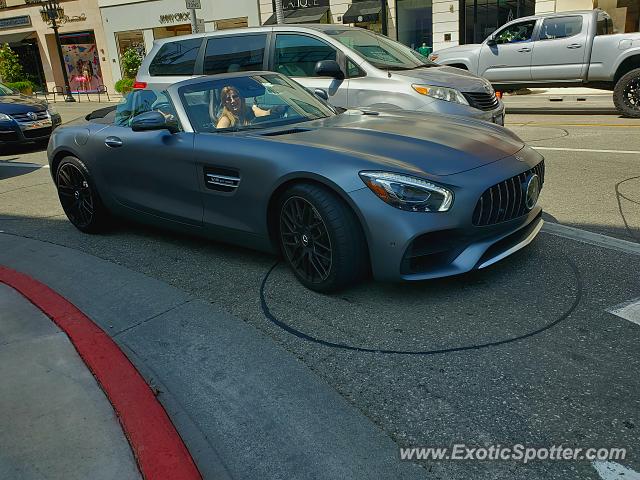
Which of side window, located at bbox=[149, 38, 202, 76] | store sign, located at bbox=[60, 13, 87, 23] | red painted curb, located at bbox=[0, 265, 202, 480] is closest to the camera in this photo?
red painted curb, located at bbox=[0, 265, 202, 480]

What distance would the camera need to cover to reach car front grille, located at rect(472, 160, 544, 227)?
11.5 feet

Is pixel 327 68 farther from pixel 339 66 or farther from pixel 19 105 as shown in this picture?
Result: pixel 19 105

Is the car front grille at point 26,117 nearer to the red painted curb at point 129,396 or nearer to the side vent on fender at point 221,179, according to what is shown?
the red painted curb at point 129,396

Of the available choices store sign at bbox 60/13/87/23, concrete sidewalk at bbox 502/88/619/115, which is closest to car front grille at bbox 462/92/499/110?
concrete sidewalk at bbox 502/88/619/115

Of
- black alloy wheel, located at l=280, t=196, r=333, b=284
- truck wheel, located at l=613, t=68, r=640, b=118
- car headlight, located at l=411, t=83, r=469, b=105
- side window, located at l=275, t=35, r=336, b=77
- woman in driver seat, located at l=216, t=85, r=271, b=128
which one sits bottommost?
truck wheel, located at l=613, t=68, r=640, b=118

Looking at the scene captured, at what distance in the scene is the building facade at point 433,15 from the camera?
21.0 meters

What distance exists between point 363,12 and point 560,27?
→ 12618mm

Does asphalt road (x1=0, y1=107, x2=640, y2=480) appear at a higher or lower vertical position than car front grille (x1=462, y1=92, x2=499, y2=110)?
lower

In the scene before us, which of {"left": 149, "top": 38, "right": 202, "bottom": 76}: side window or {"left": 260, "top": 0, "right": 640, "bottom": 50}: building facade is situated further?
{"left": 260, "top": 0, "right": 640, "bottom": 50}: building facade

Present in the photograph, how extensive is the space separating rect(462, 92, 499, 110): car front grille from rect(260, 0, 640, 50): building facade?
14.9 meters

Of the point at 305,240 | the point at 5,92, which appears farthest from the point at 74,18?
the point at 305,240

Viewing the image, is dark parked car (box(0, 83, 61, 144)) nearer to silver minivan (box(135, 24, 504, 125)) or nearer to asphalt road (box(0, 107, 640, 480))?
silver minivan (box(135, 24, 504, 125))

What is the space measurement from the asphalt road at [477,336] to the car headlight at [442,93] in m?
1.93

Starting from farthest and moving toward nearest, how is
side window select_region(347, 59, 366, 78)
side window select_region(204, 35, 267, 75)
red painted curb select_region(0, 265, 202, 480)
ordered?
side window select_region(204, 35, 267, 75) → side window select_region(347, 59, 366, 78) → red painted curb select_region(0, 265, 202, 480)
